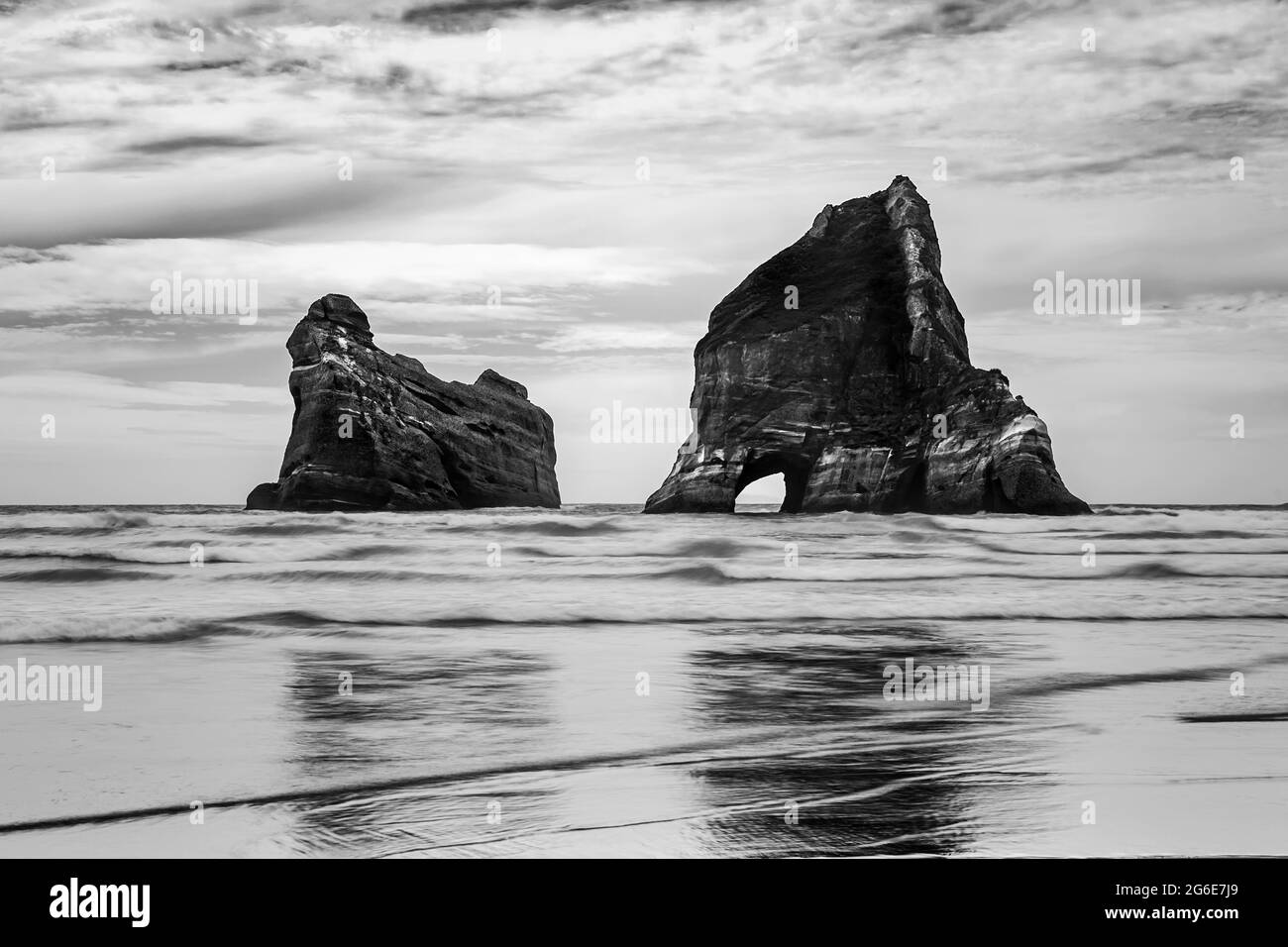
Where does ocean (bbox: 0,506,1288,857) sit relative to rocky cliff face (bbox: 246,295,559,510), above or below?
below

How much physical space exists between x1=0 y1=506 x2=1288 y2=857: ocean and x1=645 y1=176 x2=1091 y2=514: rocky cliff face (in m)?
37.9

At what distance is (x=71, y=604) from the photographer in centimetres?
1386

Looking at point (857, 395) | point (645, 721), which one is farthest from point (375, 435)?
point (645, 721)

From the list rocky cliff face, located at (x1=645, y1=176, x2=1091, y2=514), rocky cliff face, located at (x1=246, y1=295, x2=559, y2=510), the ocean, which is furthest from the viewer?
rocky cliff face, located at (x1=246, y1=295, x2=559, y2=510)

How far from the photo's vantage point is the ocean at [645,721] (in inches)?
165

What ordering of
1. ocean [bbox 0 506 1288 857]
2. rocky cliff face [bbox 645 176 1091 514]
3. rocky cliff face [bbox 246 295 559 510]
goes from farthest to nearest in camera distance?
rocky cliff face [bbox 246 295 559 510] < rocky cliff face [bbox 645 176 1091 514] < ocean [bbox 0 506 1288 857]

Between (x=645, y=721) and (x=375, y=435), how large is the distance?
59205 millimetres

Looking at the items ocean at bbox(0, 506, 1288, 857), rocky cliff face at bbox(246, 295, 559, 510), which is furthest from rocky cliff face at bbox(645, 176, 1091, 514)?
ocean at bbox(0, 506, 1288, 857)

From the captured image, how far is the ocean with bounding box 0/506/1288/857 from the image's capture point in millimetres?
4180

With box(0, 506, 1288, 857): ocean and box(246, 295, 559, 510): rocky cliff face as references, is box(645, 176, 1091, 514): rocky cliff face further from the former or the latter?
box(0, 506, 1288, 857): ocean

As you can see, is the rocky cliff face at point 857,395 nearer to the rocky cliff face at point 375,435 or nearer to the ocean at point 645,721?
the rocky cliff face at point 375,435

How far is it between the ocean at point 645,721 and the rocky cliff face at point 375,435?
47.2 metres

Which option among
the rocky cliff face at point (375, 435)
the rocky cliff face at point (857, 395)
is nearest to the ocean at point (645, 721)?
the rocky cliff face at point (857, 395)
